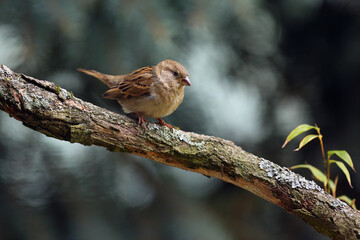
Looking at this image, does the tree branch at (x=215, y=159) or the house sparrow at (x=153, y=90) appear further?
the house sparrow at (x=153, y=90)

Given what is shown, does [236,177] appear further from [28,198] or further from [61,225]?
[28,198]

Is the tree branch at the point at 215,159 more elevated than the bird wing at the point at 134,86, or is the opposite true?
the bird wing at the point at 134,86

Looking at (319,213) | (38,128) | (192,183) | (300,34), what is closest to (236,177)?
(319,213)

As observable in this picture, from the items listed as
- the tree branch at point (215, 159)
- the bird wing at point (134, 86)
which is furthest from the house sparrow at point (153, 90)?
the tree branch at point (215, 159)

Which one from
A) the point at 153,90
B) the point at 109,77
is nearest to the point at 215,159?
the point at 153,90

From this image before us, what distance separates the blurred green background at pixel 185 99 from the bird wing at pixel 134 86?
310 millimetres

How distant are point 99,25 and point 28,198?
1.20 m

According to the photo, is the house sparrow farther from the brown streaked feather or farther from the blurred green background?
the blurred green background

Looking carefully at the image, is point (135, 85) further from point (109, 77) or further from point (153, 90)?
point (109, 77)

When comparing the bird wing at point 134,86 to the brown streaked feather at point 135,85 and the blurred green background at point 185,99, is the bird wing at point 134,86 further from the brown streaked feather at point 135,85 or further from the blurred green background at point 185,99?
the blurred green background at point 185,99

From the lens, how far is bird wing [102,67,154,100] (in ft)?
6.16

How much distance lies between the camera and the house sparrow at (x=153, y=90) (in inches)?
72.2

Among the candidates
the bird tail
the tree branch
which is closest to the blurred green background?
the bird tail

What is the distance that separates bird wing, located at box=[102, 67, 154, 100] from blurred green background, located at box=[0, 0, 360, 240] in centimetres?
31
